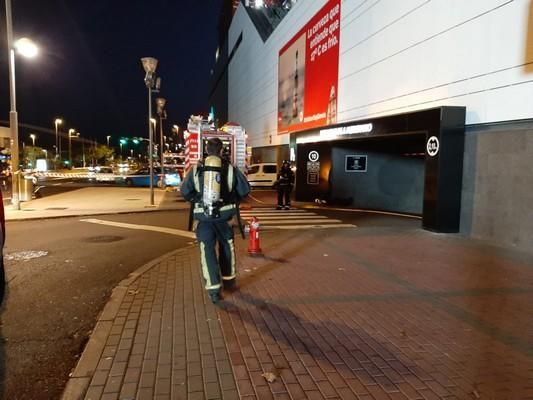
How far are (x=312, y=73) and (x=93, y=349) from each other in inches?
794

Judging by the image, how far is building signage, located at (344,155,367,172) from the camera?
59.2ft

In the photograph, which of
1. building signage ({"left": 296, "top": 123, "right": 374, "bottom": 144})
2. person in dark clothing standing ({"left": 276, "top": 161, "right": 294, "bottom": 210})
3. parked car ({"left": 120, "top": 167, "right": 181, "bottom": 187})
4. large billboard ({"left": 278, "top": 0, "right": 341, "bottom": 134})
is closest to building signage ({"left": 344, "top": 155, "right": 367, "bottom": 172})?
building signage ({"left": 296, "top": 123, "right": 374, "bottom": 144})

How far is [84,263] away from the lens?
810 cm

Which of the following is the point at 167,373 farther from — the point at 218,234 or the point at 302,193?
the point at 302,193

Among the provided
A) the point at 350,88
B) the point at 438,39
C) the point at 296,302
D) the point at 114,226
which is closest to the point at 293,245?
the point at 296,302

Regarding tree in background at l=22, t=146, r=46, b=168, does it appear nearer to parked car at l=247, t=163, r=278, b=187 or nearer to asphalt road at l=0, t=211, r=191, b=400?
parked car at l=247, t=163, r=278, b=187

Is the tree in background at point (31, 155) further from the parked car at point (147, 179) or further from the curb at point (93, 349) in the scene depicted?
the curb at point (93, 349)

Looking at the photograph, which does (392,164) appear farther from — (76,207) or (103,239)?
(76,207)

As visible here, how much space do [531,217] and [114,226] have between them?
978 centimetres

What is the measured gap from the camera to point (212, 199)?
18.0 ft

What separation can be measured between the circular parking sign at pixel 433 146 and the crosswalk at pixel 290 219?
2.85 meters

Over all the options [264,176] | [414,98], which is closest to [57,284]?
[414,98]

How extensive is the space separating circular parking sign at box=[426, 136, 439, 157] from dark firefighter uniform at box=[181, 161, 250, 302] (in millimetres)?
6603

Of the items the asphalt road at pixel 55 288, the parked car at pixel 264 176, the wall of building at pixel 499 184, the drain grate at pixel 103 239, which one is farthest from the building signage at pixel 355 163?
the parked car at pixel 264 176
